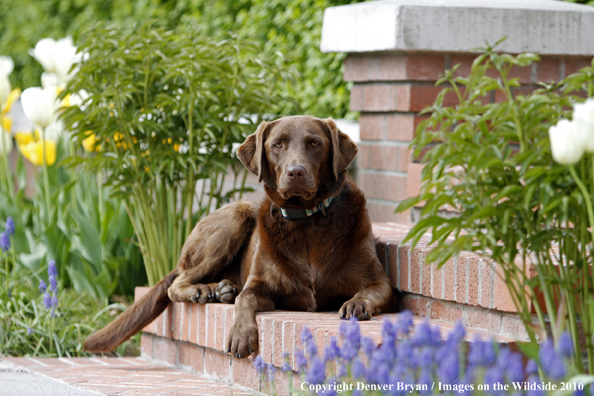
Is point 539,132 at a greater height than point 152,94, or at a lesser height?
lesser

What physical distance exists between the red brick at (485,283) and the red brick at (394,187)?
169cm

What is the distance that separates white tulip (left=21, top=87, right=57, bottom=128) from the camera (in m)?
5.09

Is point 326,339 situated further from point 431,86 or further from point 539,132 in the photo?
point 431,86

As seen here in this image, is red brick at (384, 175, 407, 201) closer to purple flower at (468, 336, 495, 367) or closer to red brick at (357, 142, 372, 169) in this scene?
red brick at (357, 142, 372, 169)

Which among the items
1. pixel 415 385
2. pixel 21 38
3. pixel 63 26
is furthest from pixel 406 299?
pixel 21 38

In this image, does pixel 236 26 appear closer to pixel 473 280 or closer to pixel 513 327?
pixel 473 280

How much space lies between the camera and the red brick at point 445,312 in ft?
10.8

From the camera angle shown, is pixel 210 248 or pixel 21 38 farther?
pixel 21 38

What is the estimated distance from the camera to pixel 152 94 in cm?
454

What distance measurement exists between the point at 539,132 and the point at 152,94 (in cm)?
283

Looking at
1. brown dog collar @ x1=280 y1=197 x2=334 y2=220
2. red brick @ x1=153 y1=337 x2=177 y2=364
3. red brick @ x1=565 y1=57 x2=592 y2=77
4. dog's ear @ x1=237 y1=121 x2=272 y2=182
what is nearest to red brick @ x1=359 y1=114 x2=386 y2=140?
red brick @ x1=565 y1=57 x2=592 y2=77

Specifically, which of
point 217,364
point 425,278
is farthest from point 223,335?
point 425,278

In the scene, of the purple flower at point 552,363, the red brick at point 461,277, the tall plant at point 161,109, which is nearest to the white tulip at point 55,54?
the tall plant at point 161,109

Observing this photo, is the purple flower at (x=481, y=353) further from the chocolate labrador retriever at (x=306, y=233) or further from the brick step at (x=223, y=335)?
the chocolate labrador retriever at (x=306, y=233)
